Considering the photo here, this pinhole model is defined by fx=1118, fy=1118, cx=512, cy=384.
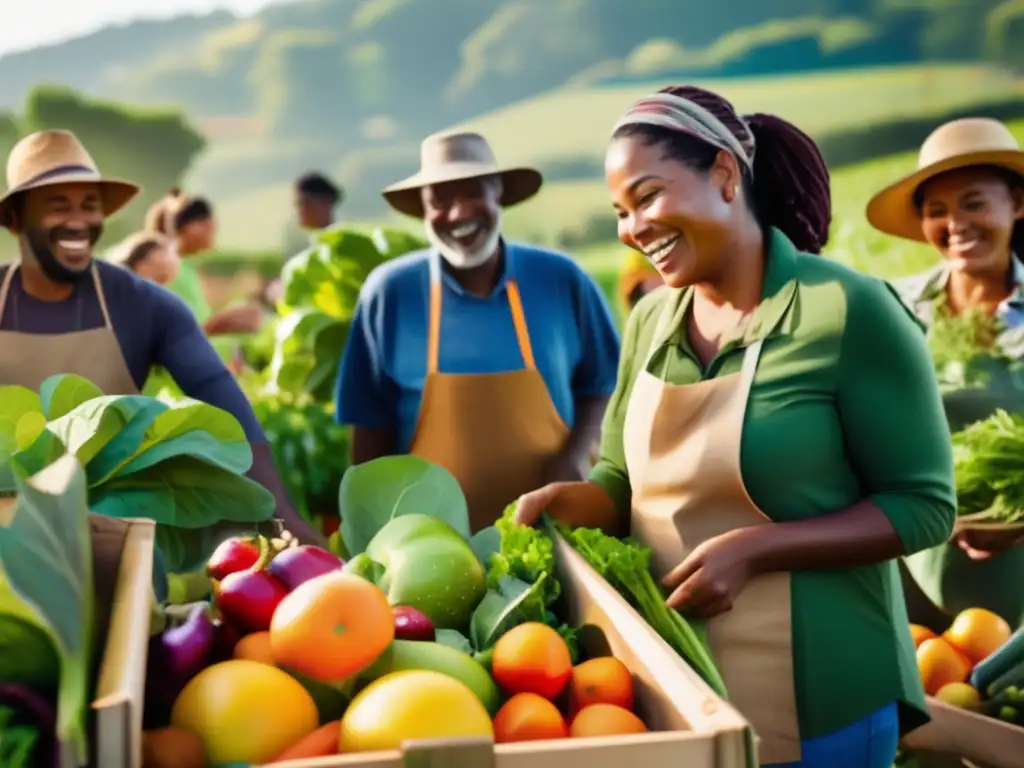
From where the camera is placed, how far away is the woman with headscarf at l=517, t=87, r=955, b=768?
146 centimetres

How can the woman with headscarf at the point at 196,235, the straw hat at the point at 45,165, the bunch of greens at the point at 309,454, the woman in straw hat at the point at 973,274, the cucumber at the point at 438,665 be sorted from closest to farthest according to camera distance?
the cucumber at the point at 438,665 < the woman in straw hat at the point at 973,274 < the straw hat at the point at 45,165 < the bunch of greens at the point at 309,454 < the woman with headscarf at the point at 196,235

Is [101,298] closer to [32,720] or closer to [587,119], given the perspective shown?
[32,720]

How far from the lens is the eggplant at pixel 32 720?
102cm

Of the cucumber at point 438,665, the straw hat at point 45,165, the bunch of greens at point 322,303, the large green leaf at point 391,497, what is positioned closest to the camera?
the cucumber at point 438,665

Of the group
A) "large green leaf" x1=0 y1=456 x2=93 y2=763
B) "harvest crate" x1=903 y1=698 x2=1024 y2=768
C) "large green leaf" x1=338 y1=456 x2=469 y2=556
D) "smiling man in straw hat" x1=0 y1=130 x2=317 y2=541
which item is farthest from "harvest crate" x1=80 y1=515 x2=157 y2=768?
"harvest crate" x1=903 y1=698 x2=1024 y2=768

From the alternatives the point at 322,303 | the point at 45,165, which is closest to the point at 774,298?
the point at 45,165

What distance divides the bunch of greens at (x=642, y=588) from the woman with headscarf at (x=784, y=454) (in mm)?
34

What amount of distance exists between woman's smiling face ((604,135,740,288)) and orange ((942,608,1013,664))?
1.33 metres

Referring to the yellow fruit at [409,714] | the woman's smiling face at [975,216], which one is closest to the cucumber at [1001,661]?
the woman's smiling face at [975,216]

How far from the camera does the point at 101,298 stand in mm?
2553

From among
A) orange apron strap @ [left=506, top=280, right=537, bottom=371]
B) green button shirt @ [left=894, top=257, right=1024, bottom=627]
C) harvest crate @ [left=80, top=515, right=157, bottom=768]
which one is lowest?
green button shirt @ [left=894, top=257, right=1024, bottom=627]

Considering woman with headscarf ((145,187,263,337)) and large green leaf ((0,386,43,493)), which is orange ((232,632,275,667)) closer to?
large green leaf ((0,386,43,493))

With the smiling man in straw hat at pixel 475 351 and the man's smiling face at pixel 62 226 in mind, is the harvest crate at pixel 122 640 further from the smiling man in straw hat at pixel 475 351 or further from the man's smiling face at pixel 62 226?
the smiling man in straw hat at pixel 475 351

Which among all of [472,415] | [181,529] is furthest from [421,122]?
[181,529]
